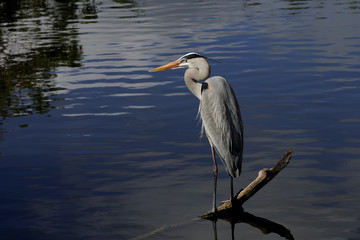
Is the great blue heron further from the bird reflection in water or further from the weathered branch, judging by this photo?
the bird reflection in water

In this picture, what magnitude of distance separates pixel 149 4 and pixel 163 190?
32.7 m

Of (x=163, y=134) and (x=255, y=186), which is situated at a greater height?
(x=255, y=186)

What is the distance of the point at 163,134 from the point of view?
1181 centimetres

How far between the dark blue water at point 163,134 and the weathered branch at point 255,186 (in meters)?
0.27

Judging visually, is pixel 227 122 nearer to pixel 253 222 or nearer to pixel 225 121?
pixel 225 121

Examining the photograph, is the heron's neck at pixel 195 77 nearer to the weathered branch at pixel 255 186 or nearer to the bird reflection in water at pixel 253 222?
the weathered branch at pixel 255 186

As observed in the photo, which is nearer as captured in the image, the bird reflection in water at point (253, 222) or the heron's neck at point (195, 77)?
the bird reflection in water at point (253, 222)

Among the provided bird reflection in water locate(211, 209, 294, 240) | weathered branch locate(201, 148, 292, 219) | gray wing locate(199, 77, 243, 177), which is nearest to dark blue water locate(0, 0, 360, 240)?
bird reflection in water locate(211, 209, 294, 240)

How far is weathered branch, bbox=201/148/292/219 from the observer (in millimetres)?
7379

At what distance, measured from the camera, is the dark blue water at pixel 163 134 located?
8.09 m

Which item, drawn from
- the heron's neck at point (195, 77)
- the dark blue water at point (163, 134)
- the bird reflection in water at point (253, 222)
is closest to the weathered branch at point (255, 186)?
the bird reflection in water at point (253, 222)

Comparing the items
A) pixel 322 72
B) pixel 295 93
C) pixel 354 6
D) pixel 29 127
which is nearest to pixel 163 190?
pixel 29 127

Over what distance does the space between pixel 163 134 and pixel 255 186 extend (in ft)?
14.4

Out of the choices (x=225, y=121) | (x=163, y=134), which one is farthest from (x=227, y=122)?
(x=163, y=134)
